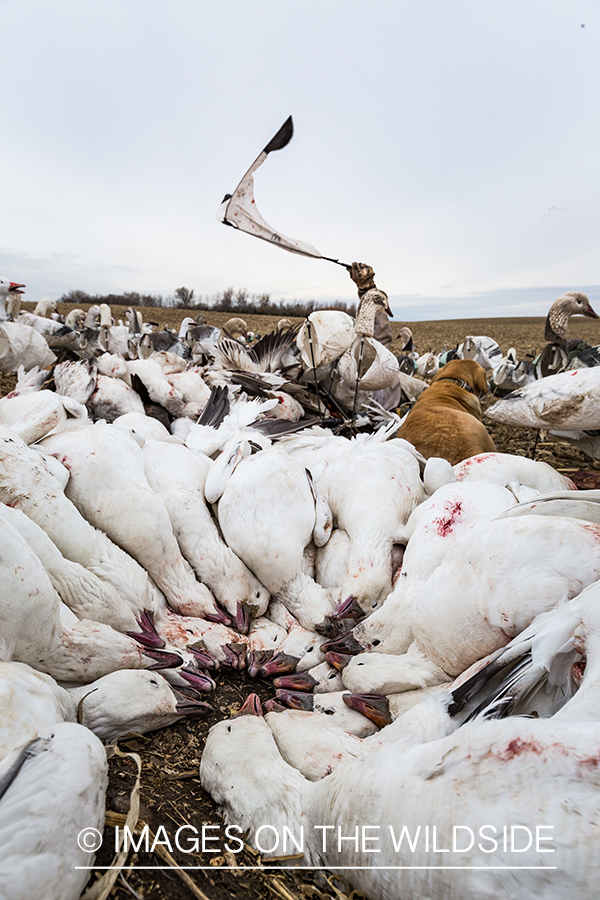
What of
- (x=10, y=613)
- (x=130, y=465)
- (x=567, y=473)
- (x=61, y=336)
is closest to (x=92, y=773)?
(x=10, y=613)

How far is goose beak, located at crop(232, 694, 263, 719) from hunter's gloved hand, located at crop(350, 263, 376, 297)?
17.6 ft

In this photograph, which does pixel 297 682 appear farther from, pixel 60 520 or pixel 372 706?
pixel 60 520

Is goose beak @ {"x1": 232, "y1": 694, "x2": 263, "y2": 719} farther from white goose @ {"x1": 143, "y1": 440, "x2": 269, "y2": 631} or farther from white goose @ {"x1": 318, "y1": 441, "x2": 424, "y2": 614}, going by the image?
white goose @ {"x1": 318, "y1": 441, "x2": 424, "y2": 614}

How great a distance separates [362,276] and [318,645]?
5.06 m

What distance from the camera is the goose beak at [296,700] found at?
6.55 feet

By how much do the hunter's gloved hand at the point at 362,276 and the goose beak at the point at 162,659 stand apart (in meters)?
5.28

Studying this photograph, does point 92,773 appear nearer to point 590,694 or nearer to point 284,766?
point 284,766

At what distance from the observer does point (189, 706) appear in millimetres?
1913

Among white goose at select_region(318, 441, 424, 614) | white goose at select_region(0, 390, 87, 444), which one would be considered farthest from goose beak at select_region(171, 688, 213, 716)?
white goose at select_region(0, 390, 87, 444)

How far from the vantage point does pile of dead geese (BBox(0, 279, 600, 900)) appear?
111cm

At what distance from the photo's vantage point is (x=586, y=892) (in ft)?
3.19

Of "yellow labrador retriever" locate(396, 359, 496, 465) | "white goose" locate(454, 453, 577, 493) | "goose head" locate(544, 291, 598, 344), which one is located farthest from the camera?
"goose head" locate(544, 291, 598, 344)

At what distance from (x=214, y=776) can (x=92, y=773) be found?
1.53 feet

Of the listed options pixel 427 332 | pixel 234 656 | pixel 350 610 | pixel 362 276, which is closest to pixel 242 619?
pixel 234 656
